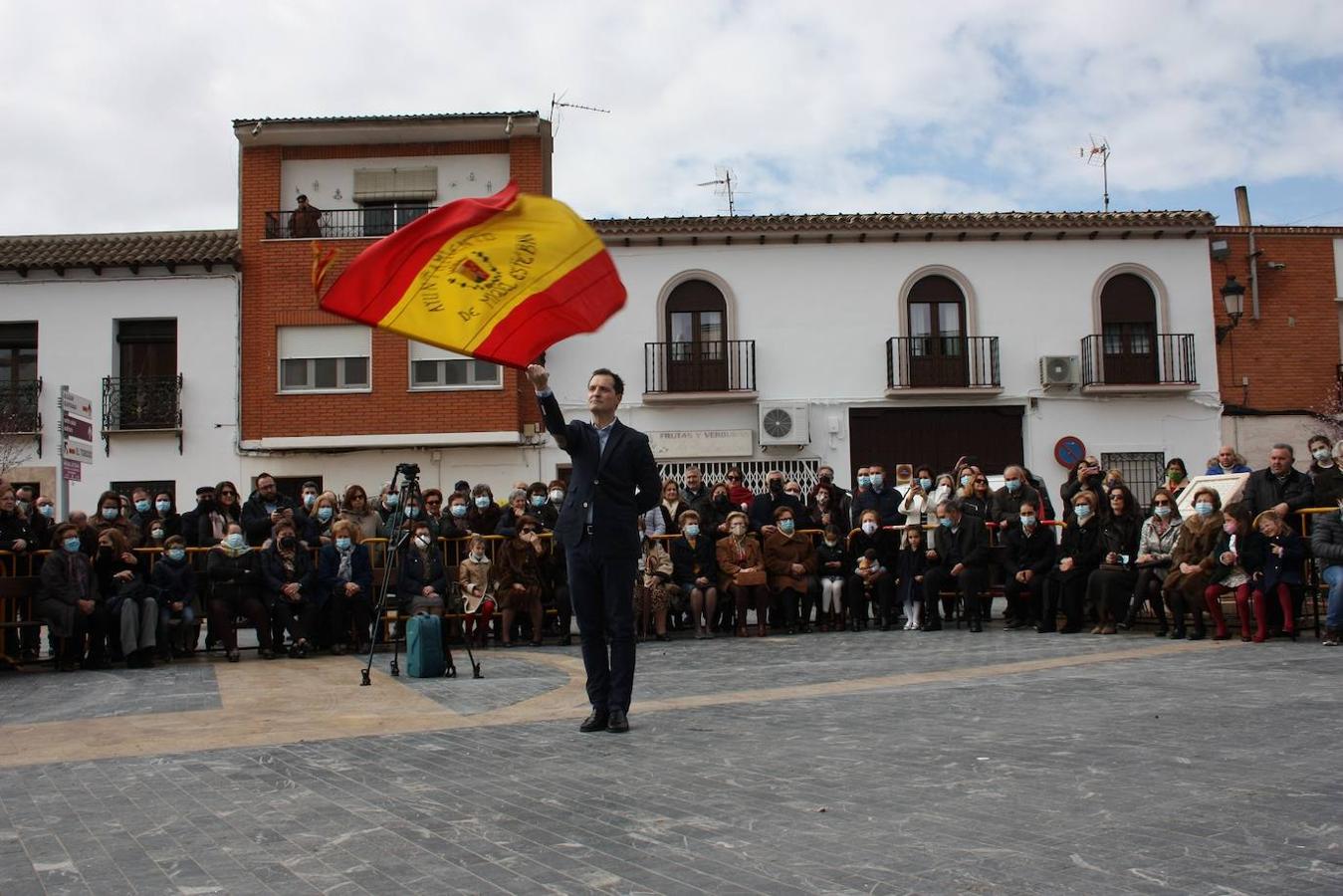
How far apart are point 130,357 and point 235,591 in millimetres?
15518

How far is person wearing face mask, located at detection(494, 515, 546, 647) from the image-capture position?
13.6 metres

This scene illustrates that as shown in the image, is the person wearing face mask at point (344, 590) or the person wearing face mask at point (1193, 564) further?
the person wearing face mask at point (344, 590)

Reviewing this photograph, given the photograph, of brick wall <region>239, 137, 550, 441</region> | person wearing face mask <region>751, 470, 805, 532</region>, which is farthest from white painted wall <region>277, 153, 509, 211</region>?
person wearing face mask <region>751, 470, 805, 532</region>

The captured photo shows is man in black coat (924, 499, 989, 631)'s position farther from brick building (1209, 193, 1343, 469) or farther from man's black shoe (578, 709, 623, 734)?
brick building (1209, 193, 1343, 469)

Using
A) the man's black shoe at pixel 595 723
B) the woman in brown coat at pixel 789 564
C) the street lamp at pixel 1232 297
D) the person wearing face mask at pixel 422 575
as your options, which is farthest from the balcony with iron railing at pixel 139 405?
the street lamp at pixel 1232 297

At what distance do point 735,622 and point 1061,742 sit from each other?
27.5ft

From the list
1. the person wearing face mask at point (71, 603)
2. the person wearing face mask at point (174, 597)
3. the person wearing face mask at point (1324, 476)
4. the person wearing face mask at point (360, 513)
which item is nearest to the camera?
the person wearing face mask at point (71, 603)

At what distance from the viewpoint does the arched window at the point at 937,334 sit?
1053 inches

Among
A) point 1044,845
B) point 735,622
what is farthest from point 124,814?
point 735,622

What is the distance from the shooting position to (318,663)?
12078mm

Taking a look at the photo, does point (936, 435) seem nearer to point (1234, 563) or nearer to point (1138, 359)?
point (1138, 359)

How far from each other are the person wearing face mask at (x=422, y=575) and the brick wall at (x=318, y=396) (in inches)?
501

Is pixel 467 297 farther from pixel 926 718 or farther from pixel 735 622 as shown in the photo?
pixel 735 622

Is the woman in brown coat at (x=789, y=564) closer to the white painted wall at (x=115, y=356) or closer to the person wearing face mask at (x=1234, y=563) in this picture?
the person wearing face mask at (x=1234, y=563)
